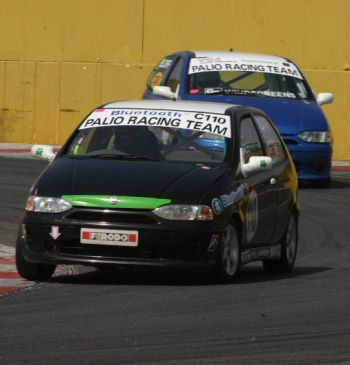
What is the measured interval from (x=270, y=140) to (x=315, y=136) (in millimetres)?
7182

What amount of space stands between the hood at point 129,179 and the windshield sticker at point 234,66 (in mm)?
9011

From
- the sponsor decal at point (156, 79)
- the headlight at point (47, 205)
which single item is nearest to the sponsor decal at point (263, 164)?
the headlight at point (47, 205)

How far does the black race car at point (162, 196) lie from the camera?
34.8ft

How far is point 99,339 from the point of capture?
838cm

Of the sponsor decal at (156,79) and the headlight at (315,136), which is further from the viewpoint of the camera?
the sponsor decal at (156,79)

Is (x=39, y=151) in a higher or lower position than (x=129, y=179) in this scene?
lower

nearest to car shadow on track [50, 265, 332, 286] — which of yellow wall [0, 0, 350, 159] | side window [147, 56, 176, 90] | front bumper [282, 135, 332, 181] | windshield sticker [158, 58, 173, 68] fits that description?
Result: front bumper [282, 135, 332, 181]

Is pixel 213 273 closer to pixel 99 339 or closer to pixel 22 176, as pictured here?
pixel 99 339

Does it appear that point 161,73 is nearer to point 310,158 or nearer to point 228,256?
point 310,158

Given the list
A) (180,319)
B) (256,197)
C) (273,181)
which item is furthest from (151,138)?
(180,319)

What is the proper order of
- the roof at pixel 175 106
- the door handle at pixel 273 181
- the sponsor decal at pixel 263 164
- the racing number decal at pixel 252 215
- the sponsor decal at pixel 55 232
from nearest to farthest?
1. the sponsor decal at pixel 55 232
2. the racing number decal at pixel 252 215
3. the sponsor decal at pixel 263 164
4. the door handle at pixel 273 181
5. the roof at pixel 175 106

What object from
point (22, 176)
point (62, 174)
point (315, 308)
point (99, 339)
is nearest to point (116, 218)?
point (62, 174)

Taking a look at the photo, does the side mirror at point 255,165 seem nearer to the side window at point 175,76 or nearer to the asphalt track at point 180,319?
the asphalt track at point 180,319

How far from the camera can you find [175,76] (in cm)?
2053
